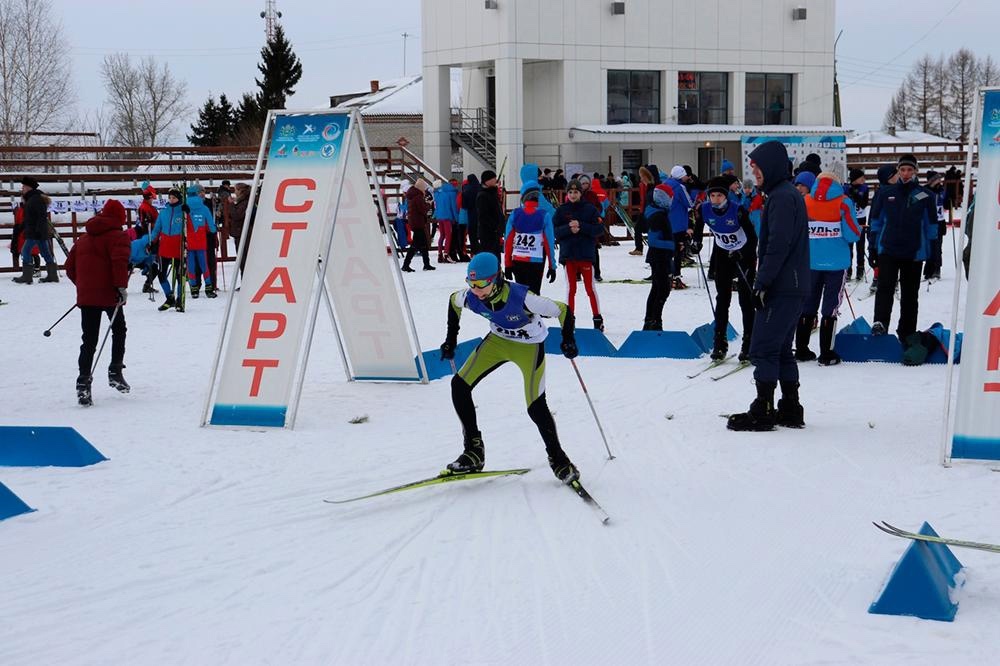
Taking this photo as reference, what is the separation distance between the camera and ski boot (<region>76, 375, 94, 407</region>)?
948cm

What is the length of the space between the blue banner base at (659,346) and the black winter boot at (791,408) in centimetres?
301

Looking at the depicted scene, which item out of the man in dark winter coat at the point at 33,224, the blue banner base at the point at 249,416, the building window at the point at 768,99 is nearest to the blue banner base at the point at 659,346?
the blue banner base at the point at 249,416

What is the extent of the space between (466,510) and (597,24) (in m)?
34.1

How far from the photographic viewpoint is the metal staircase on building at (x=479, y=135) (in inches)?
1580

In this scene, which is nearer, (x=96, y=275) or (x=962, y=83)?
(x=96, y=275)

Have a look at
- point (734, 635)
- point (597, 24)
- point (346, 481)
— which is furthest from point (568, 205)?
point (597, 24)

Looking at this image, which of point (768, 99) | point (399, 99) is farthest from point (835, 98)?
point (399, 99)

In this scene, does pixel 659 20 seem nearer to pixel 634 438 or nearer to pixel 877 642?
pixel 634 438

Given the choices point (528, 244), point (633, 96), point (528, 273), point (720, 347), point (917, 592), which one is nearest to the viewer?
point (917, 592)

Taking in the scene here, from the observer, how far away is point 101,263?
9609 millimetres

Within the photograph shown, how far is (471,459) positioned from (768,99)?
38.2 metres

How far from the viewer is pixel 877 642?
430 centimetres

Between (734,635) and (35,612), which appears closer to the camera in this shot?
(734,635)

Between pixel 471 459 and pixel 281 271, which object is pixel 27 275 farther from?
pixel 471 459
